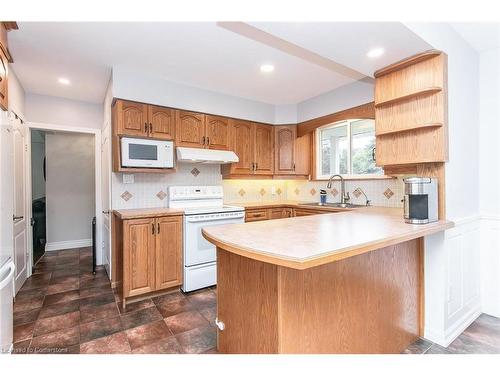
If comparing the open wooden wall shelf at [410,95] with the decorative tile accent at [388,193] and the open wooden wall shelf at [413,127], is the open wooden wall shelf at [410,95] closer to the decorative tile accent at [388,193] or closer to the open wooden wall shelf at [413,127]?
the open wooden wall shelf at [413,127]

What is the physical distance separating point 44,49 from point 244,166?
2.54 meters

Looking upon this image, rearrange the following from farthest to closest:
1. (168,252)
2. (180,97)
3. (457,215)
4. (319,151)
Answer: (319,151)
(180,97)
(168,252)
(457,215)

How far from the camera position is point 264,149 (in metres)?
4.04

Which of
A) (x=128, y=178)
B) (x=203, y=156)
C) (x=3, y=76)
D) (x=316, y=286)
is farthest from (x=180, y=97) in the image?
(x=316, y=286)

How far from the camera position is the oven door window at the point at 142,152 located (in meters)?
2.86

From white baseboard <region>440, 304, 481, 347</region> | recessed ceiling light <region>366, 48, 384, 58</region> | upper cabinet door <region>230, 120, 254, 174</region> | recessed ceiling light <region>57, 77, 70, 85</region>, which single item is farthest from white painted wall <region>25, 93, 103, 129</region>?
white baseboard <region>440, 304, 481, 347</region>

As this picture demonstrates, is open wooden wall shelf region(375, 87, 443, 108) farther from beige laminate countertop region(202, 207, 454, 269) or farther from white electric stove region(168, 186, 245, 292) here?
white electric stove region(168, 186, 245, 292)

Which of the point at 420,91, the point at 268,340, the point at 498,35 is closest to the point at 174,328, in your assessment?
the point at 268,340

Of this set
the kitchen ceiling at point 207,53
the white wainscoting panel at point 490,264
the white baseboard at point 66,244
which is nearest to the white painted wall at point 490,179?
the white wainscoting panel at point 490,264

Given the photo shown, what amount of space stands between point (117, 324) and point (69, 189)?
3.73m

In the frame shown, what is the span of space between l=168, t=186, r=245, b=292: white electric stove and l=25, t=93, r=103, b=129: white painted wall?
1881mm

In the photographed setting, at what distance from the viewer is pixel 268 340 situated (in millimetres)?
1319

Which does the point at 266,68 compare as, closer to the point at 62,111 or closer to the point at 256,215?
the point at 256,215
